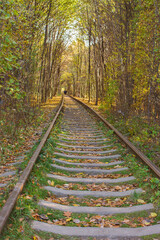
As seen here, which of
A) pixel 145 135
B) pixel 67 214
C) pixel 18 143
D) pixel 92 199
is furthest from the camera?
pixel 145 135

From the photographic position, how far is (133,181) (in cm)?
519

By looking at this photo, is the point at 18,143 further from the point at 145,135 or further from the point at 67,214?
the point at 67,214

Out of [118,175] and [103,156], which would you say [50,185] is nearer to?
[118,175]

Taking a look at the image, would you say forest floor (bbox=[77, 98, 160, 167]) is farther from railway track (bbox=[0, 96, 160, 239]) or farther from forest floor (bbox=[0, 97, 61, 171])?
forest floor (bbox=[0, 97, 61, 171])

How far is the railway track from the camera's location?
3.41m

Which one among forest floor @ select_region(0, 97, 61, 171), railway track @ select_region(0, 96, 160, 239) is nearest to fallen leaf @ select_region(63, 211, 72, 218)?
railway track @ select_region(0, 96, 160, 239)

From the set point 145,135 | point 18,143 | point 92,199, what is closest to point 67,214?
point 92,199

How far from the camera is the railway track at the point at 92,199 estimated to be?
3.41 meters

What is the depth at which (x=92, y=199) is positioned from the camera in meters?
4.48

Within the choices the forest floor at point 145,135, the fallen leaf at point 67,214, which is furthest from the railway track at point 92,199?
the forest floor at point 145,135

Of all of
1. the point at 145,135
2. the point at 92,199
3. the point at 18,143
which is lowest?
the point at 92,199

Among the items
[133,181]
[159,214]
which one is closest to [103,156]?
[133,181]

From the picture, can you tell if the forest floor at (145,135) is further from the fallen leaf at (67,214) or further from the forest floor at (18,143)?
the forest floor at (18,143)

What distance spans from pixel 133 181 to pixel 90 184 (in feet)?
2.87
